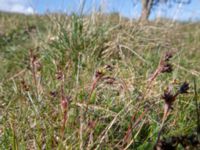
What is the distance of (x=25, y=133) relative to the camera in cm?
178

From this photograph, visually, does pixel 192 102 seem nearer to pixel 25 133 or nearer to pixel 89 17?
pixel 25 133

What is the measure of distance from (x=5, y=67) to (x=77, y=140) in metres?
2.85

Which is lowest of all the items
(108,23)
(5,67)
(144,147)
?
(5,67)

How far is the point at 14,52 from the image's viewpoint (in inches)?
182

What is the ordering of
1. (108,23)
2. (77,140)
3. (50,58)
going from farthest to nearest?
(108,23), (50,58), (77,140)

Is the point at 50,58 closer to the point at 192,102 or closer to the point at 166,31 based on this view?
the point at 192,102

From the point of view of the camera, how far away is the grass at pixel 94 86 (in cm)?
169

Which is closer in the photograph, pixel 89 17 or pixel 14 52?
pixel 89 17

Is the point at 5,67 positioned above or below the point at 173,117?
below

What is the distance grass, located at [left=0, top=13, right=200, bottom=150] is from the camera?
5.53 ft

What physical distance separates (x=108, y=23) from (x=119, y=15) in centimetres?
78

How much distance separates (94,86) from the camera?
1.33 m

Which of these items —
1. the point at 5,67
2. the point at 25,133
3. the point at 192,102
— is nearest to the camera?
the point at 25,133

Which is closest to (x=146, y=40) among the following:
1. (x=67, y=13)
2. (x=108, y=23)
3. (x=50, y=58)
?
(x=108, y=23)
